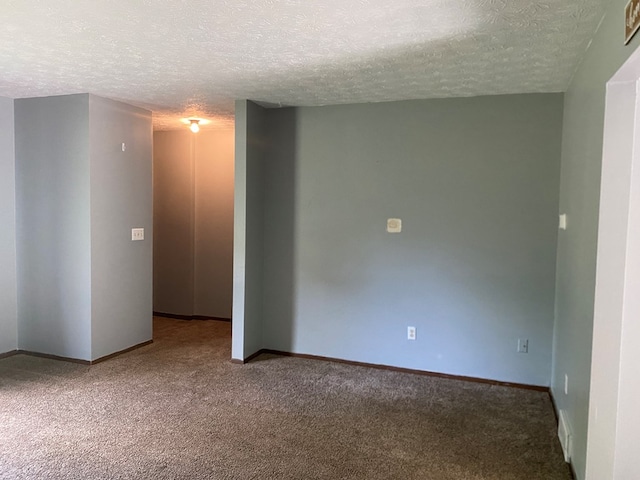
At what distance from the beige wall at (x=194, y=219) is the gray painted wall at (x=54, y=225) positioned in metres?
1.72

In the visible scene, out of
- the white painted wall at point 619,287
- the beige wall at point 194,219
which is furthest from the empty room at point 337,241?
the beige wall at point 194,219

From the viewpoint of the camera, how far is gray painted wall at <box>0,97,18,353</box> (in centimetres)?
402

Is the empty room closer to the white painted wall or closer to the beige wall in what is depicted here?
the white painted wall

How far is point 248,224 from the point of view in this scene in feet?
13.0

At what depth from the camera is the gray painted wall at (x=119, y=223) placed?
3.88 meters

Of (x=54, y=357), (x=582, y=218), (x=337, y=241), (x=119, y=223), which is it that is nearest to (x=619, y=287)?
(x=582, y=218)

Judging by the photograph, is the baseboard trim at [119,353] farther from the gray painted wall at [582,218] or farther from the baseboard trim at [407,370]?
the gray painted wall at [582,218]

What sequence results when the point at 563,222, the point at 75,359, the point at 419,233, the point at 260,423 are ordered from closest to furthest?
the point at 260,423 < the point at 563,222 < the point at 419,233 < the point at 75,359

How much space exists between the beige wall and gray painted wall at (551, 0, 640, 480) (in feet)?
12.1

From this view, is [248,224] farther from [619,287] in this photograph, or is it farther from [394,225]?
[619,287]

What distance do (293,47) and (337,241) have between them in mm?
1884

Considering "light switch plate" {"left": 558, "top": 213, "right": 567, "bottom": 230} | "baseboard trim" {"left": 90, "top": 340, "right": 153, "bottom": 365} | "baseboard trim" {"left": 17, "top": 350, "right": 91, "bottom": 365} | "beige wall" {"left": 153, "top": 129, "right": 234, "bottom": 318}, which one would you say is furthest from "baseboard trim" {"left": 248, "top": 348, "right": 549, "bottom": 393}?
"beige wall" {"left": 153, "top": 129, "right": 234, "bottom": 318}

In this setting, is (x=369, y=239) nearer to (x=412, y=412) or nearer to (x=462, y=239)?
(x=462, y=239)

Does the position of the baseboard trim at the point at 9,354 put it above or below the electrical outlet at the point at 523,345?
below
